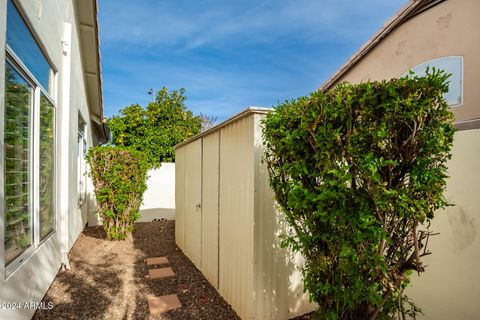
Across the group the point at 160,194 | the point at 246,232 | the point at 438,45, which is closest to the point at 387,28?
the point at 438,45

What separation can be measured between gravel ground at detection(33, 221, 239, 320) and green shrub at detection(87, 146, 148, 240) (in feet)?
2.25

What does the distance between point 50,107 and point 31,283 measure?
2855 millimetres

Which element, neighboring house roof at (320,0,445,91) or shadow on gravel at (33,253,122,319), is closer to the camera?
shadow on gravel at (33,253,122,319)

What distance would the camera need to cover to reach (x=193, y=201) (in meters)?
5.96

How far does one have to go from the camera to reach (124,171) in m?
7.53

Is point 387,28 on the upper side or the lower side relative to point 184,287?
upper

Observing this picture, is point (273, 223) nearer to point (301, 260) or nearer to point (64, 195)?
point (301, 260)

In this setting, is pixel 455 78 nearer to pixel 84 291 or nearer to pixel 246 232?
pixel 246 232

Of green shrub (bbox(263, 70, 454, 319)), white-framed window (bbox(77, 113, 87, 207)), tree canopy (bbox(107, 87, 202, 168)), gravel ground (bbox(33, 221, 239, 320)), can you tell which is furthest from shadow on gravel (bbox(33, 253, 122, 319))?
tree canopy (bbox(107, 87, 202, 168))

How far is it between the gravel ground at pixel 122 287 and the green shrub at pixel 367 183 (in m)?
1.97

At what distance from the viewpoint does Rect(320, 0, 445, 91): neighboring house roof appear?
6586 mm

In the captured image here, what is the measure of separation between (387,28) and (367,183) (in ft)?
23.7

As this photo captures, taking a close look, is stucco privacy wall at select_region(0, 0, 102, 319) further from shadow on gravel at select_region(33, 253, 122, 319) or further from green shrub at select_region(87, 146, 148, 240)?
green shrub at select_region(87, 146, 148, 240)

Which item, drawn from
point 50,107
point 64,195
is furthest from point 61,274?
point 50,107
